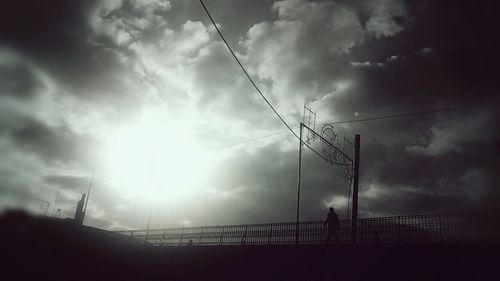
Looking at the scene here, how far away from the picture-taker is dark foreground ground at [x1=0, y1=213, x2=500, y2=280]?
1051 cm

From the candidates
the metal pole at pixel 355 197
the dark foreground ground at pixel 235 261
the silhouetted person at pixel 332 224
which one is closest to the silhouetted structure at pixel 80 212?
the dark foreground ground at pixel 235 261

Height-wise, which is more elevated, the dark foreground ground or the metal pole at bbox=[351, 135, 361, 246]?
the metal pole at bbox=[351, 135, 361, 246]

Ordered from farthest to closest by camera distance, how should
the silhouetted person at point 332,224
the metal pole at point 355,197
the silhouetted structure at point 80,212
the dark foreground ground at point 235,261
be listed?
the silhouetted structure at point 80,212 → the silhouetted person at point 332,224 → the metal pole at point 355,197 → the dark foreground ground at point 235,261

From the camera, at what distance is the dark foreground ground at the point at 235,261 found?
10.5m

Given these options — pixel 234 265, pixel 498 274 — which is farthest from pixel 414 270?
pixel 234 265

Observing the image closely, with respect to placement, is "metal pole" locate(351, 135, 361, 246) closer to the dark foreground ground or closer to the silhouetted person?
the dark foreground ground

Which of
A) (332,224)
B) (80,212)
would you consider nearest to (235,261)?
(332,224)

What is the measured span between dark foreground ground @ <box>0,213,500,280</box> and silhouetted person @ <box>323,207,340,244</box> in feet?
2.03

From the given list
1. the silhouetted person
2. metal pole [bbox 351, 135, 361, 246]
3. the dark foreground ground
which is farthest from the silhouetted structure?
metal pole [bbox 351, 135, 361, 246]

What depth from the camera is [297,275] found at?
16828 millimetres

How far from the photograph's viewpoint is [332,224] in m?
17.1

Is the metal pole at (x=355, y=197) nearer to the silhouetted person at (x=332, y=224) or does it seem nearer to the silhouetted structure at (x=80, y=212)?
the silhouetted person at (x=332, y=224)

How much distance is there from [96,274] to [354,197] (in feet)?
55.8

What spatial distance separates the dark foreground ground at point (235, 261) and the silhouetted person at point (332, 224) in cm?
62
